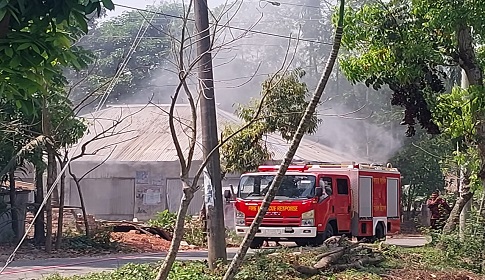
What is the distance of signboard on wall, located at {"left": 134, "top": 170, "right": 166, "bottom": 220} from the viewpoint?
3459cm

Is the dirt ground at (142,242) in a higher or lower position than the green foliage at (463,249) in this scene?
lower

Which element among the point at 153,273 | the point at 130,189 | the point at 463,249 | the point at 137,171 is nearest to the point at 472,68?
the point at 463,249

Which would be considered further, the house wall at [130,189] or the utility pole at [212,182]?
the house wall at [130,189]

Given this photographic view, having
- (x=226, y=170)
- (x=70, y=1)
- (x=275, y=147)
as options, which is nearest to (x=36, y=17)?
(x=70, y=1)

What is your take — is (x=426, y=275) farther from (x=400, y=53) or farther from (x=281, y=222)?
(x=281, y=222)

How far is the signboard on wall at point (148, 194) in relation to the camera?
34.6 metres

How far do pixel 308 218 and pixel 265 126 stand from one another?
5.55m

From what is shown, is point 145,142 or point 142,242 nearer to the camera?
point 142,242

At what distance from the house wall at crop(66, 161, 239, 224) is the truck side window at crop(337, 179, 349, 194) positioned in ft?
42.3

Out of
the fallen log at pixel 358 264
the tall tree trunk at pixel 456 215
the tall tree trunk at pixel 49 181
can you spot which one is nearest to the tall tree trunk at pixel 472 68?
the fallen log at pixel 358 264

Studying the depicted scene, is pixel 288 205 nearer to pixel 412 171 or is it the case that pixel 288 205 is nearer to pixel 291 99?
pixel 291 99

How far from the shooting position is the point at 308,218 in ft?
61.9

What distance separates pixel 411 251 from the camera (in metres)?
16.6

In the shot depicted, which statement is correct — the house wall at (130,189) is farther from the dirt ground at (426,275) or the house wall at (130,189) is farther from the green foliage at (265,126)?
the dirt ground at (426,275)
